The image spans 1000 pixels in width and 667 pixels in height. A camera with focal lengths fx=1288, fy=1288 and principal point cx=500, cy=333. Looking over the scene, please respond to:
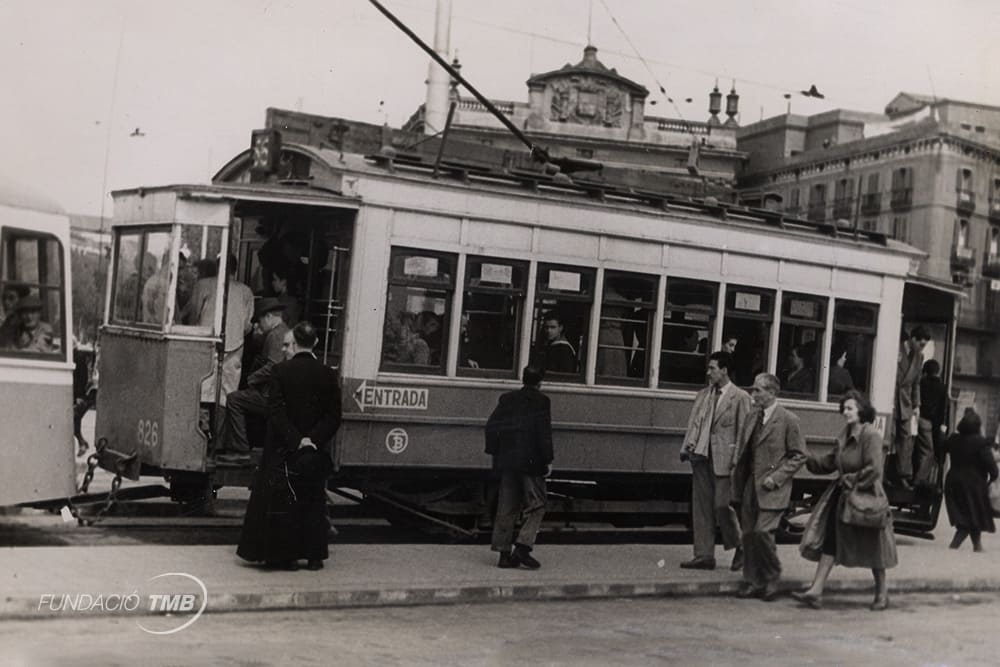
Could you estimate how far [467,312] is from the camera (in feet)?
37.7

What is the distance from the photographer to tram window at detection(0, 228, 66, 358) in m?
8.84

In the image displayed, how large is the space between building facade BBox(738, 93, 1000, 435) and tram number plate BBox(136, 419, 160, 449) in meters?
7.90

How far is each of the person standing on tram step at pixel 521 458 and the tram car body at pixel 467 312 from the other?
993mm

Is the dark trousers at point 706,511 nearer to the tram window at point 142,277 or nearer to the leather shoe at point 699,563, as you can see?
the leather shoe at point 699,563

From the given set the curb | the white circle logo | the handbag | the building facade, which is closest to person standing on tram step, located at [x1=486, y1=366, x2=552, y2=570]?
the curb

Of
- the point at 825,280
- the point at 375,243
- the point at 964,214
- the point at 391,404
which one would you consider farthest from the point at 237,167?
the point at 964,214

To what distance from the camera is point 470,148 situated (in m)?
14.8

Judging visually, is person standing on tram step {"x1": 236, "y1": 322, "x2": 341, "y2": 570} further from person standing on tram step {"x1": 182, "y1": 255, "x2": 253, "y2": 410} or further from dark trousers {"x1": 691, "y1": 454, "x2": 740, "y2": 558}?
dark trousers {"x1": 691, "y1": 454, "x2": 740, "y2": 558}

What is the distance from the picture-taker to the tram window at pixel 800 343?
1346cm

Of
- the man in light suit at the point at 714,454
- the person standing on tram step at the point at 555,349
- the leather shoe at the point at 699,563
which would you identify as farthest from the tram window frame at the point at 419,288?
the leather shoe at the point at 699,563

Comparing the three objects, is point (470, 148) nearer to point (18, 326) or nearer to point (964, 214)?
point (18, 326)

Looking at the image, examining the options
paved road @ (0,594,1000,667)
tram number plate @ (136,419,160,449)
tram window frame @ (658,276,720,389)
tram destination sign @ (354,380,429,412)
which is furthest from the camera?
tram window frame @ (658,276,720,389)

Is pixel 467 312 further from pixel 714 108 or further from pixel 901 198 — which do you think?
pixel 714 108

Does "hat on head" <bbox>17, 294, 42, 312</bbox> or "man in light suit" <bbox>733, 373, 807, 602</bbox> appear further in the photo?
"man in light suit" <bbox>733, 373, 807, 602</bbox>
